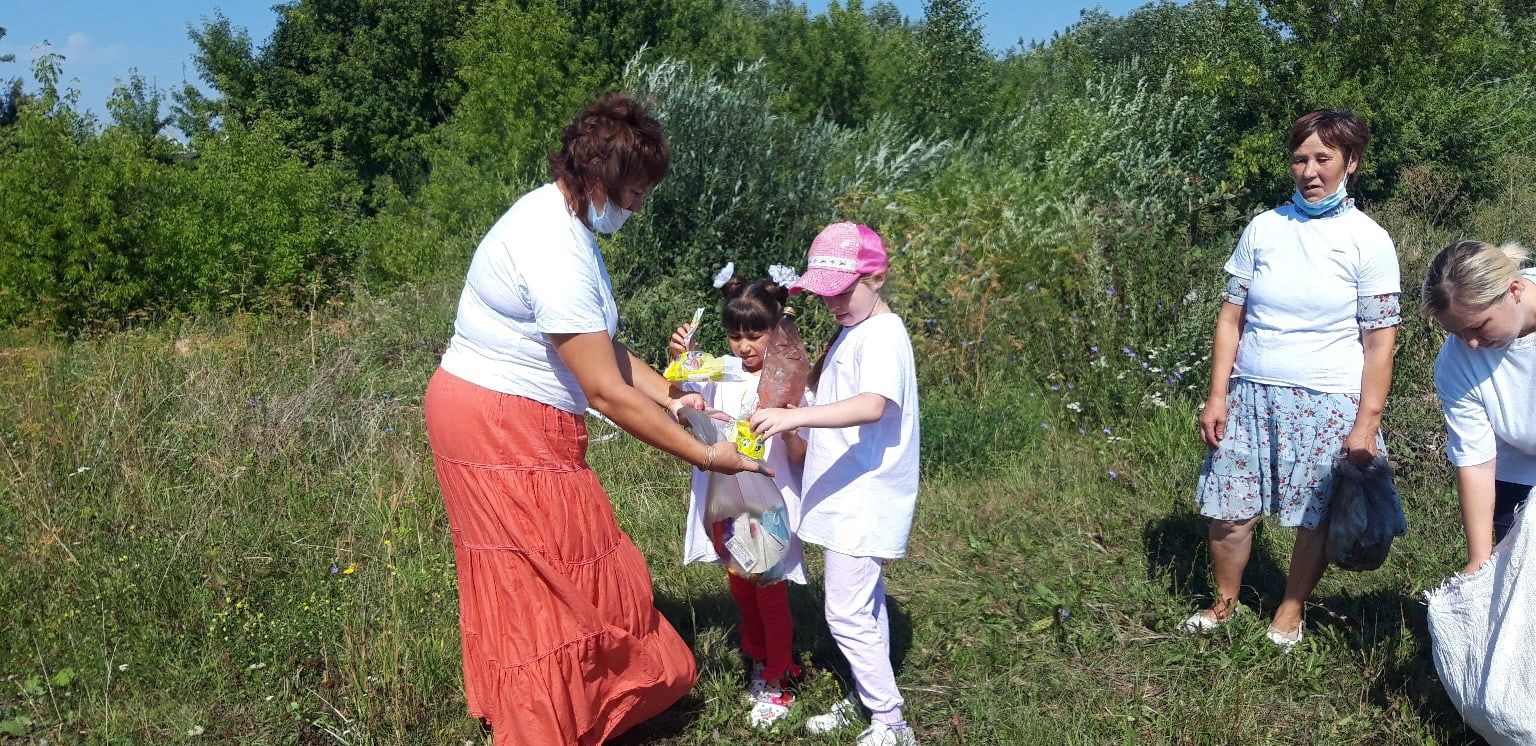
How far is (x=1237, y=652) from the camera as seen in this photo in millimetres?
3600

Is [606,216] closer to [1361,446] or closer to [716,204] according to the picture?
[1361,446]

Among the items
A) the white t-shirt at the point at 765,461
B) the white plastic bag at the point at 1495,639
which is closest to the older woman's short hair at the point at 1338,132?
the white plastic bag at the point at 1495,639

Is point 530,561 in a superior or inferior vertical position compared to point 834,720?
superior

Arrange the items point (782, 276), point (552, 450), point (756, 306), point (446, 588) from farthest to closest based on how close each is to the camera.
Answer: point (446, 588), point (756, 306), point (782, 276), point (552, 450)

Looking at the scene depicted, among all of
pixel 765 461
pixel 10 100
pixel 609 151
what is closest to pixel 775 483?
pixel 765 461

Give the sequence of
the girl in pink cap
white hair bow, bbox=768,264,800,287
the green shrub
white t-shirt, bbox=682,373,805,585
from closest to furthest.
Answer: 1. the girl in pink cap
2. white hair bow, bbox=768,264,800,287
3. white t-shirt, bbox=682,373,805,585
4. the green shrub

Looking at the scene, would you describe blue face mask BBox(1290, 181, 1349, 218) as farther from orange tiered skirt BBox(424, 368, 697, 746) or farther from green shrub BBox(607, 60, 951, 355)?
green shrub BBox(607, 60, 951, 355)

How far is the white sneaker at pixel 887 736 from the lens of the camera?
125 inches

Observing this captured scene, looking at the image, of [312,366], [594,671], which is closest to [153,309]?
[312,366]

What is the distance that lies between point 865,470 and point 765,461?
48 centimetres

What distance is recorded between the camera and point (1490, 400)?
114 inches

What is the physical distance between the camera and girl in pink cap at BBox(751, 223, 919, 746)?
294 cm

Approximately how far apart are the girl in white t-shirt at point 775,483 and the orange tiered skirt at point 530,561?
1.54 feet

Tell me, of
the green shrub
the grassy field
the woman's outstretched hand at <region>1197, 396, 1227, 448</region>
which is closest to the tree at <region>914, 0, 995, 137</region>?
the green shrub
